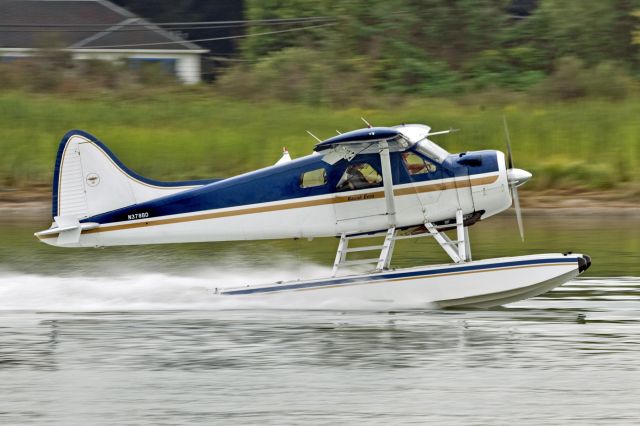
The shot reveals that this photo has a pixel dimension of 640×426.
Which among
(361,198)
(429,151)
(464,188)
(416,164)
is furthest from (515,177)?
(361,198)

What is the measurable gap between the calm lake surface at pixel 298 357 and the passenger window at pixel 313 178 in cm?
132

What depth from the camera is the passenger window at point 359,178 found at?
42.8 ft

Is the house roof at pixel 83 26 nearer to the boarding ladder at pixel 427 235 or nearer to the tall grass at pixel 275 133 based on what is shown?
the tall grass at pixel 275 133

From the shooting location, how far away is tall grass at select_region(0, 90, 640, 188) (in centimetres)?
2475

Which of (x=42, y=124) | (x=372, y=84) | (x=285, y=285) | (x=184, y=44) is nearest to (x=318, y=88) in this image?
(x=372, y=84)

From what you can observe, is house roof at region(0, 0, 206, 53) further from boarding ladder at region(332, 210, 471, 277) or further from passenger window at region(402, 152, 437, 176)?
passenger window at region(402, 152, 437, 176)

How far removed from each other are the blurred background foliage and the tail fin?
Result: 11886 mm

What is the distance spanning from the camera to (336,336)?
1158 centimetres

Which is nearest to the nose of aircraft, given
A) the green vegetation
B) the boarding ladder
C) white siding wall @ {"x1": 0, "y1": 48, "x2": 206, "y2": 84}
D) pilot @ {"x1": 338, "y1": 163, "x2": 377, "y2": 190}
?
the boarding ladder

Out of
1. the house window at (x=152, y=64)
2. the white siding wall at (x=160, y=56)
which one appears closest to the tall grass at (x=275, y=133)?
the house window at (x=152, y=64)

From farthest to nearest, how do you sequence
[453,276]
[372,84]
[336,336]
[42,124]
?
[372,84]
[42,124]
[453,276]
[336,336]

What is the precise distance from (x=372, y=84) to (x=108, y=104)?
23.8 feet

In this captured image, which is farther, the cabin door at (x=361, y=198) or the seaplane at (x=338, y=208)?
the cabin door at (x=361, y=198)

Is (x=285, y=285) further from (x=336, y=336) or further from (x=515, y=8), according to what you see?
(x=515, y=8)
